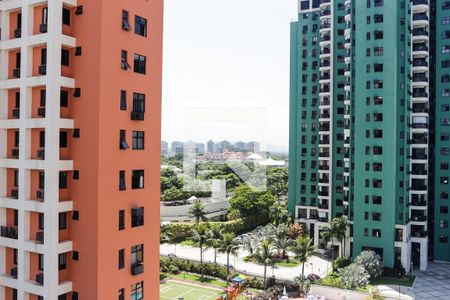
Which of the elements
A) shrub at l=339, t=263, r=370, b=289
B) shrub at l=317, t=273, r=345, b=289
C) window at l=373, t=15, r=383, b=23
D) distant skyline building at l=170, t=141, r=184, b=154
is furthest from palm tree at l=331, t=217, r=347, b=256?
distant skyline building at l=170, t=141, r=184, b=154

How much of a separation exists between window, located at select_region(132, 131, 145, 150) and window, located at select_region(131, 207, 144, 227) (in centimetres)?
232

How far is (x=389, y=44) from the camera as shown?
39.2 metres

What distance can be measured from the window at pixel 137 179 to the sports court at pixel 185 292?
17.6m

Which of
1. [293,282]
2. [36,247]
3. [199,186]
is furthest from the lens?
[199,186]

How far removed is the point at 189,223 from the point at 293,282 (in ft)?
71.2

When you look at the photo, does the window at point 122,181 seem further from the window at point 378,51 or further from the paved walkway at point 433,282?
the window at point 378,51

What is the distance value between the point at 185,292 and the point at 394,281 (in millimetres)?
17448

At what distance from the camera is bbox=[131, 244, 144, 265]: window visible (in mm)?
16009

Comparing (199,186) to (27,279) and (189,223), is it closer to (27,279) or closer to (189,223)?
(189,223)

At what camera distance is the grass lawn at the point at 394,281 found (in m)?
34.9

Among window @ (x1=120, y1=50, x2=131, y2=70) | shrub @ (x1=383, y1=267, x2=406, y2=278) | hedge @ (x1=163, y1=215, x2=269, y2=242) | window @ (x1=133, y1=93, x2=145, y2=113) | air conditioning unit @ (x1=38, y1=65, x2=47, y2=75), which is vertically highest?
window @ (x1=120, y1=50, x2=131, y2=70)

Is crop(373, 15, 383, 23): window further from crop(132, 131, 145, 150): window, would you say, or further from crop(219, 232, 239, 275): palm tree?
crop(132, 131, 145, 150): window

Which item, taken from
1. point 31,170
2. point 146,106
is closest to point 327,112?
point 146,106

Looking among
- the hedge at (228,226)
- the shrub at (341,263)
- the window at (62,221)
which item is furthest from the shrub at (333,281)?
the window at (62,221)
